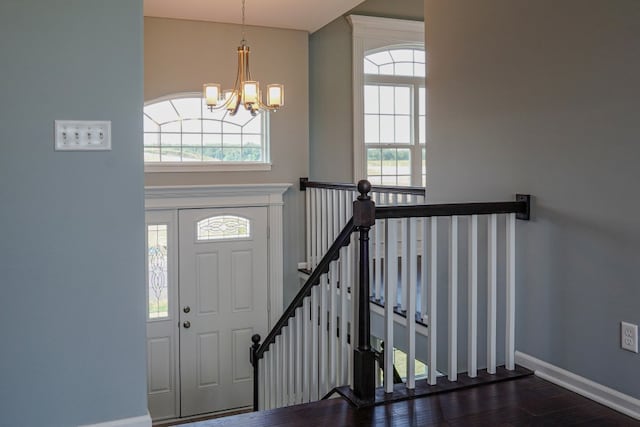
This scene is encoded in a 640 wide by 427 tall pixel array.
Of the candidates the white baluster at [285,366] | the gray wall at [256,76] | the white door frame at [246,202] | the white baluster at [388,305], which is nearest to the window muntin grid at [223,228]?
the white door frame at [246,202]

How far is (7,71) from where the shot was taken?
2271 mm

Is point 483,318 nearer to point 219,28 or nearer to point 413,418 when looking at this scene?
point 413,418

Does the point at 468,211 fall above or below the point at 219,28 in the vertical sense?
below

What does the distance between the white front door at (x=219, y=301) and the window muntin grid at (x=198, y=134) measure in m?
0.59

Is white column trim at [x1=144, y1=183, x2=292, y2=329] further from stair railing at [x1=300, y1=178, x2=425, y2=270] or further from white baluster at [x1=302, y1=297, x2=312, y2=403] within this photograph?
white baluster at [x1=302, y1=297, x2=312, y2=403]

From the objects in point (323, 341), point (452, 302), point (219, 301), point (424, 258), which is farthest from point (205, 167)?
Result: point (452, 302)

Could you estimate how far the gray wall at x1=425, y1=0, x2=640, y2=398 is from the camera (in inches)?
105

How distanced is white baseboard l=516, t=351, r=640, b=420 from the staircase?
11cm

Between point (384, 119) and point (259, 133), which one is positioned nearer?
point (259, 133)

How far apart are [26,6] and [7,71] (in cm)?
27

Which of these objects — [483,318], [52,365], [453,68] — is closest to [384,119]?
[453,68]

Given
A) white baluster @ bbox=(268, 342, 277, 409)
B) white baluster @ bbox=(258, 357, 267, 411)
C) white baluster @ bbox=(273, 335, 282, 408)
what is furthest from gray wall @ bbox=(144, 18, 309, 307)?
white baluster @ bbox=(273, 335, 282, 408)

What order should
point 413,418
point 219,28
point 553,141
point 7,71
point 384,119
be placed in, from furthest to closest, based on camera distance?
point 384,119
point 219,28
point 553,141
point 413,418
point 7,71

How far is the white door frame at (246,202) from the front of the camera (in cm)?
590
